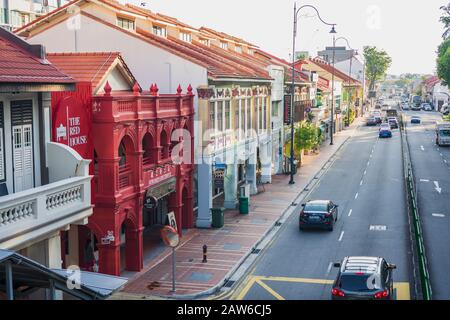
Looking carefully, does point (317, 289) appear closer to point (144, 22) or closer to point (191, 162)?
point (191, 162)

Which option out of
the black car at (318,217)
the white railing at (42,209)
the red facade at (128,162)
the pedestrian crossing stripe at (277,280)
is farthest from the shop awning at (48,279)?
the black car at (318,217)

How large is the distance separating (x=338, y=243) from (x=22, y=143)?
17.2 m

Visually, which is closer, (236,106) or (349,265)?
(349,265)

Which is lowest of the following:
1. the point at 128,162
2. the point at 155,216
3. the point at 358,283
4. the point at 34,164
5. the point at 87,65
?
the point at 155,216

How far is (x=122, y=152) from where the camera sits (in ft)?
87.6

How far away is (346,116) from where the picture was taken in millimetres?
105250

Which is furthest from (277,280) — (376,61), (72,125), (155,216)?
(376,61)

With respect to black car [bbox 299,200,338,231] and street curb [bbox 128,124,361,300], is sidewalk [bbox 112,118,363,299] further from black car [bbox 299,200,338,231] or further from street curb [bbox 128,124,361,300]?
black car [bbox 299,200,338,231]

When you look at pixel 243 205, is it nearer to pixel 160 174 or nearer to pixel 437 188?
pixel 160 174

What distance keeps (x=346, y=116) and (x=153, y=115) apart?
82.7 metres

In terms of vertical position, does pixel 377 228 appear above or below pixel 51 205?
below

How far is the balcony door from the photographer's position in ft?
52.7

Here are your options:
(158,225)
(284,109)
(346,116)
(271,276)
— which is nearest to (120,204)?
(271,276)

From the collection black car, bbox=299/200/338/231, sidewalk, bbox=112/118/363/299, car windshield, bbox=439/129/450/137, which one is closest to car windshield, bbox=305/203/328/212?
black car, bbox=299/200/338/231
